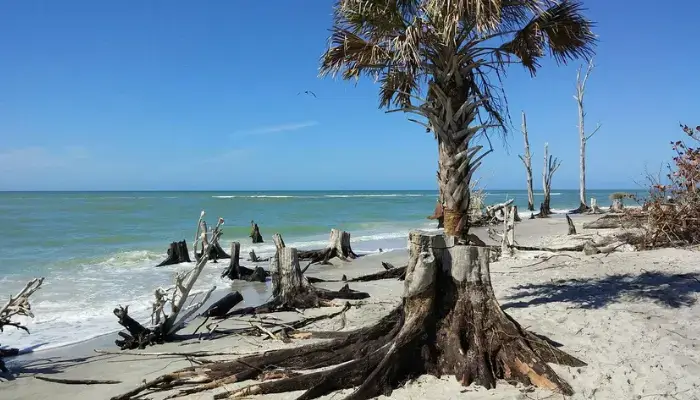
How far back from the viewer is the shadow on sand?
6.63 metres

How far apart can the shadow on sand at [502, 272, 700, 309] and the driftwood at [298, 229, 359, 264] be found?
7.92 meters

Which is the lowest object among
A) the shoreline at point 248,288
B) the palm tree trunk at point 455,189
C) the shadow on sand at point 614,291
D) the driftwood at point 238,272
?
the shoreline at point 248,288

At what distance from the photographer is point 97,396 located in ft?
16.5

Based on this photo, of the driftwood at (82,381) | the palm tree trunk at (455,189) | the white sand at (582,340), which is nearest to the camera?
the white sand at (582,340)

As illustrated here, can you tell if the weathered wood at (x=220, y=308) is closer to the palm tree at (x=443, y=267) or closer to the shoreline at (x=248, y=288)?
the shoreline at (x=248, y=288)

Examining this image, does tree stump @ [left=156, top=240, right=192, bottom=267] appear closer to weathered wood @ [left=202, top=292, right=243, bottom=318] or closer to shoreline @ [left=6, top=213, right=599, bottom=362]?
shoreline @ [left=6, top=213, right=599, bottom=362]

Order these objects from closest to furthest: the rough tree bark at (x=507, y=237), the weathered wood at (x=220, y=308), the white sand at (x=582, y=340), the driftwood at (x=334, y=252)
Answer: the white sand at (x=582, y=340) → the weathered wood at (x=220, y=308) → the rough tree bark at (x=507, y=237) → the driftwood at (x=334, y=252)

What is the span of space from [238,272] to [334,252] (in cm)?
376

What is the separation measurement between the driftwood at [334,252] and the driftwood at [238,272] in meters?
2.72

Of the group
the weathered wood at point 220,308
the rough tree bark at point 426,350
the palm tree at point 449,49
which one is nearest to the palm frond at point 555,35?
the palm tree at point 449,49

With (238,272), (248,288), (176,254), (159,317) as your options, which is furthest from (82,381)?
(176,254)

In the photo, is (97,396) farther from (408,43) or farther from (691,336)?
(691,336)

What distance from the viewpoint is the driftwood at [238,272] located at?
40.0 ft

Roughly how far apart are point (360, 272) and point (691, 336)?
837 cm
